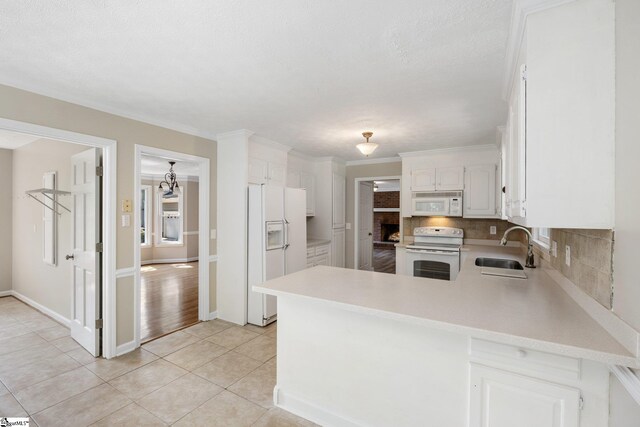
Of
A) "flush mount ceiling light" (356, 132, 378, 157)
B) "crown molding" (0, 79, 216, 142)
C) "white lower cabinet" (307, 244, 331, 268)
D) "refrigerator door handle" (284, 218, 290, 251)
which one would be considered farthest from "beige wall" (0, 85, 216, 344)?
"white lower cabinet" (307, 244, 331, 268)

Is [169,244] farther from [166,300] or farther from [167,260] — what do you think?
[166,300]

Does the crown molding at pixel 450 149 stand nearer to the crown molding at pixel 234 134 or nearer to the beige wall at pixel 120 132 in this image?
the crown molding at pixel 234 134

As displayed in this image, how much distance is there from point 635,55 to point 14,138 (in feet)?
20.3

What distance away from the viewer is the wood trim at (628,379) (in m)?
0.99

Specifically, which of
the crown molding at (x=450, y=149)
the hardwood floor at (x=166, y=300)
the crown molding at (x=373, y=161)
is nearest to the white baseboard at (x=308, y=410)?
the hardwood floor at (x=166, y=300)

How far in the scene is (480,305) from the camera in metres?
1.63

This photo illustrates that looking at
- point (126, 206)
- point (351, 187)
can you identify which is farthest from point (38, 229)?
point (351, 187)

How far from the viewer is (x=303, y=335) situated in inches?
82.3

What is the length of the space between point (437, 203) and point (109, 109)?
14.2ft

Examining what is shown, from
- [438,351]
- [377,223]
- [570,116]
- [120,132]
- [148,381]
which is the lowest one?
[148,381]

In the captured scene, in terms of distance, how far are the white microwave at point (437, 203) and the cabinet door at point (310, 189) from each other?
1754 mm

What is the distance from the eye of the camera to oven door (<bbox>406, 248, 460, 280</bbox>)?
4.12 m

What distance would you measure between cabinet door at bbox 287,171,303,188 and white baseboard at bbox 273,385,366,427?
10.4 ft

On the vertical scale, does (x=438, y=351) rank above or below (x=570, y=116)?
below
